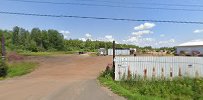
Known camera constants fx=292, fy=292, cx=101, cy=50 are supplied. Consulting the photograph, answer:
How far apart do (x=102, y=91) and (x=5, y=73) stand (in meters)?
16.6

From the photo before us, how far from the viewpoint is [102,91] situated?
16.5m

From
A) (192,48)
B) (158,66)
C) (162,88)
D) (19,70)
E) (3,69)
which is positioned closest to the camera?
(162,88)

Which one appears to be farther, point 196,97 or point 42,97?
point 196,97

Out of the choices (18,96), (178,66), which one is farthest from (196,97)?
(18,96)

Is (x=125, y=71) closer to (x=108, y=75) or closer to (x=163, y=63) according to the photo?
(x=108, y=75)

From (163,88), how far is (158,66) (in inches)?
164

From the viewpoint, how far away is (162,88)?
1902cm

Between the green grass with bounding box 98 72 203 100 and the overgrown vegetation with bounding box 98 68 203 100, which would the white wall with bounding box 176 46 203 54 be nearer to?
the overgrown vegetation with bounding box 98 68 203 100

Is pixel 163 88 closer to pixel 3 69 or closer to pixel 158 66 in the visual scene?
pixel 158 66

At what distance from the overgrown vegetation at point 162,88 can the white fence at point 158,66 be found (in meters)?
0.78

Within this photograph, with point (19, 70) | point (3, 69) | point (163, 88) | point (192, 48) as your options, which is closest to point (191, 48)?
point (192, 48)

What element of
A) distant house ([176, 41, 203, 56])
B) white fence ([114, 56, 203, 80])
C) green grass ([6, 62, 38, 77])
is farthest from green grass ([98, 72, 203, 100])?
distant house ([176, 41, 203, 56])

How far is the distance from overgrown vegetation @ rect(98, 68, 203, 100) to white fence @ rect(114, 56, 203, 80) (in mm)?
784

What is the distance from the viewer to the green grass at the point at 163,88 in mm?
17375
